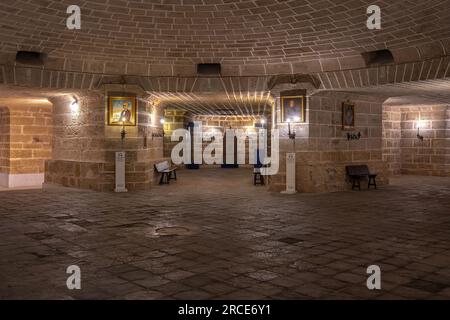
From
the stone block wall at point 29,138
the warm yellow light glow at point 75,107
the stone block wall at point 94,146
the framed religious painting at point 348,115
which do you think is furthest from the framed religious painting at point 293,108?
the stone block wall at point 29,138

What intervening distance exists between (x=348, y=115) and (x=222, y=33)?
4.99 m

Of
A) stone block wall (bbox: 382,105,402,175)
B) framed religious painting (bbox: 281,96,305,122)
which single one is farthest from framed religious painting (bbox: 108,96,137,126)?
stone block wall (bbox: 382,105,402,175)

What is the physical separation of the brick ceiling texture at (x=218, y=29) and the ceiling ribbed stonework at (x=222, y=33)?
0.07ft

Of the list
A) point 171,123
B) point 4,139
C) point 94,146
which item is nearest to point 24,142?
point 4,139

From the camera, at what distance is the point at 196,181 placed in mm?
15648

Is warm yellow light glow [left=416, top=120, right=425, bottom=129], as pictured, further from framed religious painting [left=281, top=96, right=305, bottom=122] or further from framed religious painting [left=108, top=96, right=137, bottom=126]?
framed religious painting [left=108, top=96, right=137, bottom=126]

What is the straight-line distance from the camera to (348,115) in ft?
41.6

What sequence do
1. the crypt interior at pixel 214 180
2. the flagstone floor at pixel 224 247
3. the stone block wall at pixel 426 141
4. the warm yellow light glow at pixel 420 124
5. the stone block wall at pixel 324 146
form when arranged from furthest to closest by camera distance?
1. the warm yellow light glow at pixel 420 124
2. the stone block wall at pixel 426 141
3. the stone block wall at pixel 324 146
4. the crypt interior at pixel 214 180
5. the flagstone floor at pixel 224 247

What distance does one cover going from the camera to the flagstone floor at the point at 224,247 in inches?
165

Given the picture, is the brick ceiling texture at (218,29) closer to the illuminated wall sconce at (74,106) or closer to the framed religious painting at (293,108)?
the framed religious painting at (293,108)

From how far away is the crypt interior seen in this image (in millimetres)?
4758

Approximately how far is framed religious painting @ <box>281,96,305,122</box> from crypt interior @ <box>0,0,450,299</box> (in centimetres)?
4

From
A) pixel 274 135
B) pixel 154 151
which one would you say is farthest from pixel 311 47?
pixel 154 151
